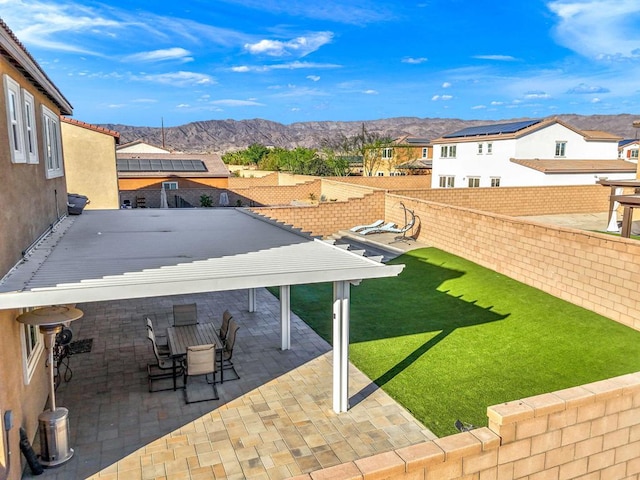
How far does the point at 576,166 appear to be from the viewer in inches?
1236

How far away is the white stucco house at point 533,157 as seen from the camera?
31000 mm

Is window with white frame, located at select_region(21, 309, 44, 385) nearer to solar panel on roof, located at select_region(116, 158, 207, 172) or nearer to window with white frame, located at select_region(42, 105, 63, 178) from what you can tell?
window with white frame, located at select_region(42, 105, 63, 178)

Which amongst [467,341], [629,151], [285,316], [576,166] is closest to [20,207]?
[285,316]

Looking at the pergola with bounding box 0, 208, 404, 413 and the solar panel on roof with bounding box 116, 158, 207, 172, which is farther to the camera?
the solar panel on roof with bounding box 116, 158, 207, 172

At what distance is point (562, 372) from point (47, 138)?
1160cm

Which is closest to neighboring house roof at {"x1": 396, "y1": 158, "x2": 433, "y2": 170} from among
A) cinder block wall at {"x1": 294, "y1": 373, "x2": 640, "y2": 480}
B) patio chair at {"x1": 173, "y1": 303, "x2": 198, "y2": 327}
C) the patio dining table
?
patio chair at {"x1": 173, "y1": 303, "x2": 198, "y2": 327}

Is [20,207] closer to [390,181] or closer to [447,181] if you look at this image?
[390,181]

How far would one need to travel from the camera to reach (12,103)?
22.4 feet

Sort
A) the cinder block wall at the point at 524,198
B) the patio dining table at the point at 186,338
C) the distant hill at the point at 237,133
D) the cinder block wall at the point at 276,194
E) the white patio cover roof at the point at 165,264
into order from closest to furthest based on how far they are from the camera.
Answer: the white patio cover roof at the point at 165,264, the patio dining table at the point at 186,338, the cinder block wall at the point at 524,198, the cinder block wall at the point at 276,194, the distant hill at the point at 237,133

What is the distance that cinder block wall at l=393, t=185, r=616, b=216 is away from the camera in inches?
957

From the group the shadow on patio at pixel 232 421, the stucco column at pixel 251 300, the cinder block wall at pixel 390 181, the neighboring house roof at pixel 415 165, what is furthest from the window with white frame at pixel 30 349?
the neighboring house roof at pixel 415 165

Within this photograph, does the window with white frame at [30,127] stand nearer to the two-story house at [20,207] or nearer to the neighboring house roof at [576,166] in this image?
the two-story house at [20,207]

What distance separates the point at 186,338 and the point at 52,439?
10.7 feet

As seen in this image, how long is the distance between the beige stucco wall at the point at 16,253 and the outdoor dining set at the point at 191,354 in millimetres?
1858
